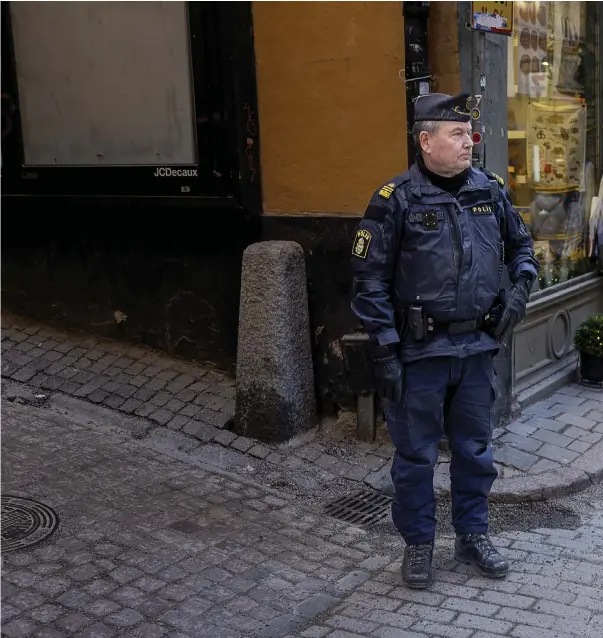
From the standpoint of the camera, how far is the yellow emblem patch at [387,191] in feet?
13.3

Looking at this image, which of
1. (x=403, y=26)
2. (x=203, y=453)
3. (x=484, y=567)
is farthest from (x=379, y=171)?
(x=484, y=567)

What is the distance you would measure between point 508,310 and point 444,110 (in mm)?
912

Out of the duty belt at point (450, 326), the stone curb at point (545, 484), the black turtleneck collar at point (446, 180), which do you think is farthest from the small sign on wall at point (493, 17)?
the stone curb at point (545, 484)

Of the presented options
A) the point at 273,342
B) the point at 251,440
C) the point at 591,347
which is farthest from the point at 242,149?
the point at 591,347

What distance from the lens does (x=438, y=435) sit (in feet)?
13.7

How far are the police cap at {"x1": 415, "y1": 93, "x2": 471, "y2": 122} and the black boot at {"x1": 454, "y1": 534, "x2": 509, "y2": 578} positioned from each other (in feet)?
6.16

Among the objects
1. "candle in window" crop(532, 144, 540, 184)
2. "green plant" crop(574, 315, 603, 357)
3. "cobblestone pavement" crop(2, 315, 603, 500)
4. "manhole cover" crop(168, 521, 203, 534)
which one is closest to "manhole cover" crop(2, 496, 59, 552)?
"manhole cover" crop(168, 521, 203, 534)

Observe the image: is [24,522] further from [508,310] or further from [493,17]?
[493,17]

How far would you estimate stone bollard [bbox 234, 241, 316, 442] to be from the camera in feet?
19.1

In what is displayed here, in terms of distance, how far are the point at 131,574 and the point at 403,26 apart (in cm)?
337

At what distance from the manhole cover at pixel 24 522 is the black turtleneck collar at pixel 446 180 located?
8.25ft

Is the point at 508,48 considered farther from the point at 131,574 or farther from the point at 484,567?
the point at 131,574

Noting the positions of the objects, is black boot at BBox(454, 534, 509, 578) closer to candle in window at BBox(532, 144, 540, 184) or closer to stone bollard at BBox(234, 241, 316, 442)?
stone bollard at BBox(234, 241, 316, 442)

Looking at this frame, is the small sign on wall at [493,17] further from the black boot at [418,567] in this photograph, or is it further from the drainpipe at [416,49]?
the black boot at [418,567]
